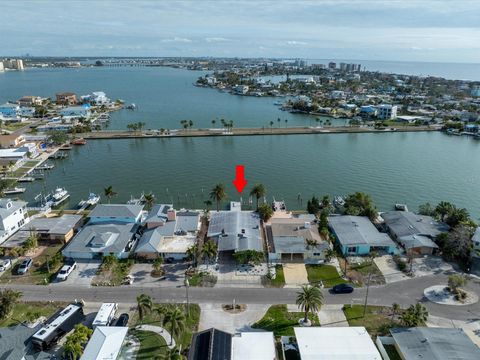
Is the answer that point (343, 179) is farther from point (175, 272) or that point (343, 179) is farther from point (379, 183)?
point (175, 272)

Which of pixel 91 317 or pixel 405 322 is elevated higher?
pixel 405 322

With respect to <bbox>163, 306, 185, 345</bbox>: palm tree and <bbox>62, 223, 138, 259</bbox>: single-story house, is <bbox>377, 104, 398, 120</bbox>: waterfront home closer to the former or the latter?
<bbox>62, 223, 138, 259</bbox>: single-story house

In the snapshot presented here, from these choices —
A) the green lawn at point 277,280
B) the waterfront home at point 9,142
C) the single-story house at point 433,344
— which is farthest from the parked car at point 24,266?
the waterfront home at point 9,142

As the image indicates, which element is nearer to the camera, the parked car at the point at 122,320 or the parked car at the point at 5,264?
the parked car at the point at 122,320

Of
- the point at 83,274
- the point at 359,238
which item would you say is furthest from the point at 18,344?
the point at 359,238

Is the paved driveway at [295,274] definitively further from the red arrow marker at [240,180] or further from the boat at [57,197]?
the boat at [57,197]

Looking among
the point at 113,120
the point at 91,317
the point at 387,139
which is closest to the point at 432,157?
the point at 387,139
